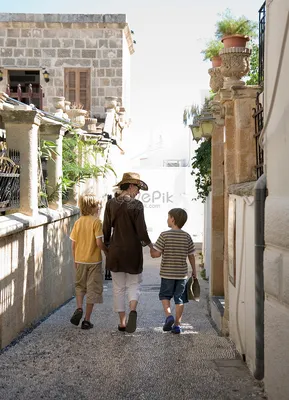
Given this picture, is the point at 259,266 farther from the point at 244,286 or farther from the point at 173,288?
the point at 173,288

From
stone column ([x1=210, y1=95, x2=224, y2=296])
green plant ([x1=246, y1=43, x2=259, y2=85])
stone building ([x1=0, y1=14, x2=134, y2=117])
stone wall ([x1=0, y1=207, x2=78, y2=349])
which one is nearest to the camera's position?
stone wall ([x1=0, y1=207, x2=78, y2=349])

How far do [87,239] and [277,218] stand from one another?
3.40 metres

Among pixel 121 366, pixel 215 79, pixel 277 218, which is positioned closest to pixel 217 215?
pixel 215 79

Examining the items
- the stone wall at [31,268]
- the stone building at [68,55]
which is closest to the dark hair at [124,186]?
the stone wall at [31,268]

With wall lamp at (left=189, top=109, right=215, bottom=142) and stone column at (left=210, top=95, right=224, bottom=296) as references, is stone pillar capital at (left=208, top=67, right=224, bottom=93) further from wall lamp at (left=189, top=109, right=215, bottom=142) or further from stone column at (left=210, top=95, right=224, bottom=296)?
wall lamp at (left=189, top=109, right=215, bottom=142)

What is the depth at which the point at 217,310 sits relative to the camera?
26.9 feet

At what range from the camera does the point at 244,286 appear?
5.87 meters

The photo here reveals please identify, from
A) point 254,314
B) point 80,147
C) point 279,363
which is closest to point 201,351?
point 254,314

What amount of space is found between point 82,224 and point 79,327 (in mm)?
1098

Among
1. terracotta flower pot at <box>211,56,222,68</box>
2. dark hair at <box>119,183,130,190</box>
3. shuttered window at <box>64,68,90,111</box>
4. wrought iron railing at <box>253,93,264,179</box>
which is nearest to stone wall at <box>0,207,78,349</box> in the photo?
dark hair at <box>119,183,130,190</box>

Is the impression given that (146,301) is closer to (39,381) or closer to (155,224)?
(39,381)

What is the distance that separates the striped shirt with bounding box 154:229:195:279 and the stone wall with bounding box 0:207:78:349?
1.36 m

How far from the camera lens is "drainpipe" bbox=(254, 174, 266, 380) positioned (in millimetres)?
4912

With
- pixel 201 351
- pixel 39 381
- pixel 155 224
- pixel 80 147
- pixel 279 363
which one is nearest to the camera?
pixel 279 363
